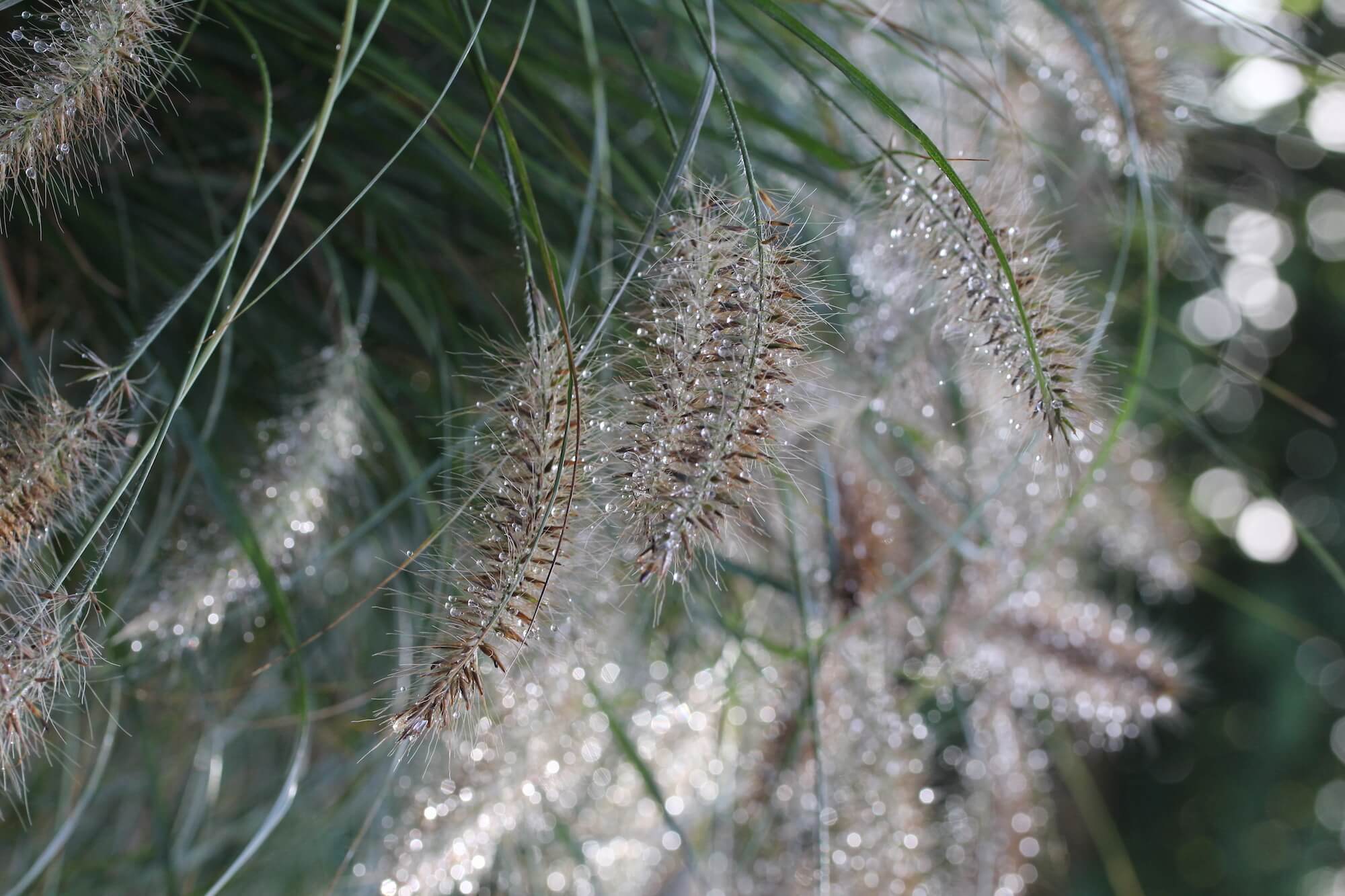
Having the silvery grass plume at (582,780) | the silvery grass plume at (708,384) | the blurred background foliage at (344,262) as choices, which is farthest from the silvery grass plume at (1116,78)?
the silvery grass plume at (582,780)

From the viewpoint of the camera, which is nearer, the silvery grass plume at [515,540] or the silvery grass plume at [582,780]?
the silvery grass plume at [515,540]

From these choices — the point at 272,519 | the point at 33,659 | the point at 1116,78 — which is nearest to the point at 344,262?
the point at 272,519

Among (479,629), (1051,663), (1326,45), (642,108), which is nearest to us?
(479,629)

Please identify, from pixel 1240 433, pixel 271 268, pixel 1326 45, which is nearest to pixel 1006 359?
pixel 271 268

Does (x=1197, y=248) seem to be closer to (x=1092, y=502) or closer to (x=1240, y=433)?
(x=1092, y=502)

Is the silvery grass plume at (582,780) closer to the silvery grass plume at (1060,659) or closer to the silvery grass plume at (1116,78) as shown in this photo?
the silvery grass plume at (1060,659)

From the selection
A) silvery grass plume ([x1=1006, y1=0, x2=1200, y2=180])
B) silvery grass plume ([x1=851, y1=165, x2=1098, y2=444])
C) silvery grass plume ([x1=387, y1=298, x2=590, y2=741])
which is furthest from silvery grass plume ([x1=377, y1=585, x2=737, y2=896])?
silvery grass plume ([x1=1006, y1=0, x2=1200, y2=180])

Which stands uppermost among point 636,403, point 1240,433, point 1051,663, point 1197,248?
point 636,403
